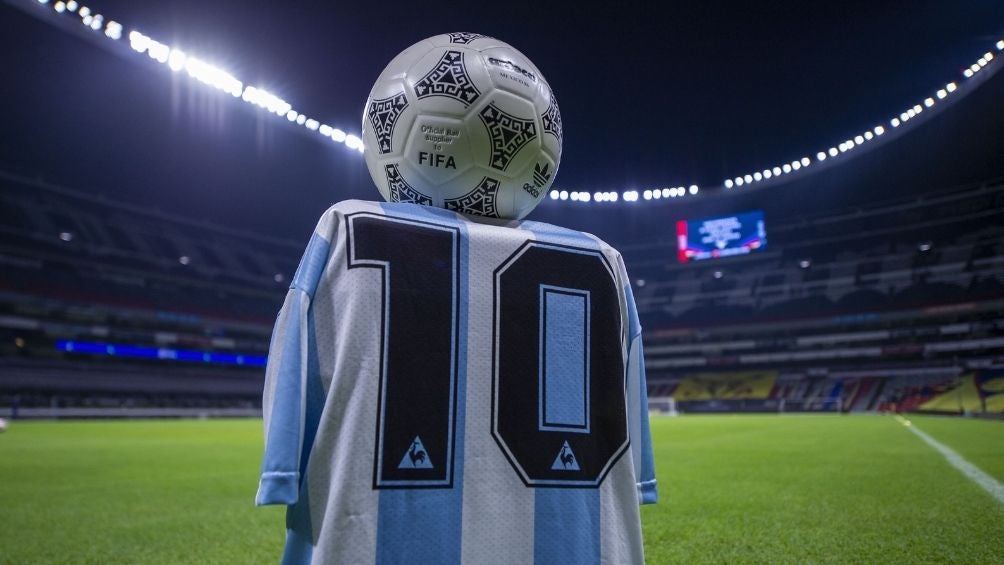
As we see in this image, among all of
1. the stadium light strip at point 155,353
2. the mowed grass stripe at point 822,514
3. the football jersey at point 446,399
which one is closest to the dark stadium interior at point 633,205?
the stadium light strip at point 155,353

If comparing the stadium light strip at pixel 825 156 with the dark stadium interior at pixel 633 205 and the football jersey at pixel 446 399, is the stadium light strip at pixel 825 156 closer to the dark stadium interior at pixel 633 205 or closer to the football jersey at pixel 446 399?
the dark stadium interior at pixel 633 205

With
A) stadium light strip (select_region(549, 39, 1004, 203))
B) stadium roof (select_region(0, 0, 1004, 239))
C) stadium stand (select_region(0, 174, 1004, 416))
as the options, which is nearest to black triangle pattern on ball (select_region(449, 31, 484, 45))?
stadium roof (select_region(0, 0, 1004, 239))

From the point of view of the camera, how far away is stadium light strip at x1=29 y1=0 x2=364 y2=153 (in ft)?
56.4

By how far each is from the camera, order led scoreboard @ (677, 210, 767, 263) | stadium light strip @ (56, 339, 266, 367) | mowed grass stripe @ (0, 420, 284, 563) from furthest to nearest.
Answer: led scoreboard @ (677, 210, 767, 263)
stadium light strip @ (56, 339, 266, 367)
mowed grass stripe @ (0, 420, 284, 563)

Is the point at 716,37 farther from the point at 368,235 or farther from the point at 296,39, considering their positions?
the point at 368,235

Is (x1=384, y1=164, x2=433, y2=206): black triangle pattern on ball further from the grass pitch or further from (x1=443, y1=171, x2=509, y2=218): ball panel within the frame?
the grass pitch

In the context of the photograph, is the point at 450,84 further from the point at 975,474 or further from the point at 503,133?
the point at 975,474

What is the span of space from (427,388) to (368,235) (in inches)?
12.4

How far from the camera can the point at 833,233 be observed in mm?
39094

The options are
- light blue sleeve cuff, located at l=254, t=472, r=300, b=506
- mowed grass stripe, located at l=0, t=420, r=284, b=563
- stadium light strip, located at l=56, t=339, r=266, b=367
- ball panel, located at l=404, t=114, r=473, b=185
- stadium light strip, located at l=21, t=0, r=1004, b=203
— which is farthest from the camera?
stadium light strip, located at l=56, t=339, r=266, b=367

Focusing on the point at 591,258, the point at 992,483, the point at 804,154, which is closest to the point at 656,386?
the point at 804,154

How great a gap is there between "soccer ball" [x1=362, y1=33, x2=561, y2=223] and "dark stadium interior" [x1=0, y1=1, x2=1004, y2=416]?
16566mm

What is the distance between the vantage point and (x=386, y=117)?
1418 millimetres

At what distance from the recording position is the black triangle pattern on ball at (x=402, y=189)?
1.42m
